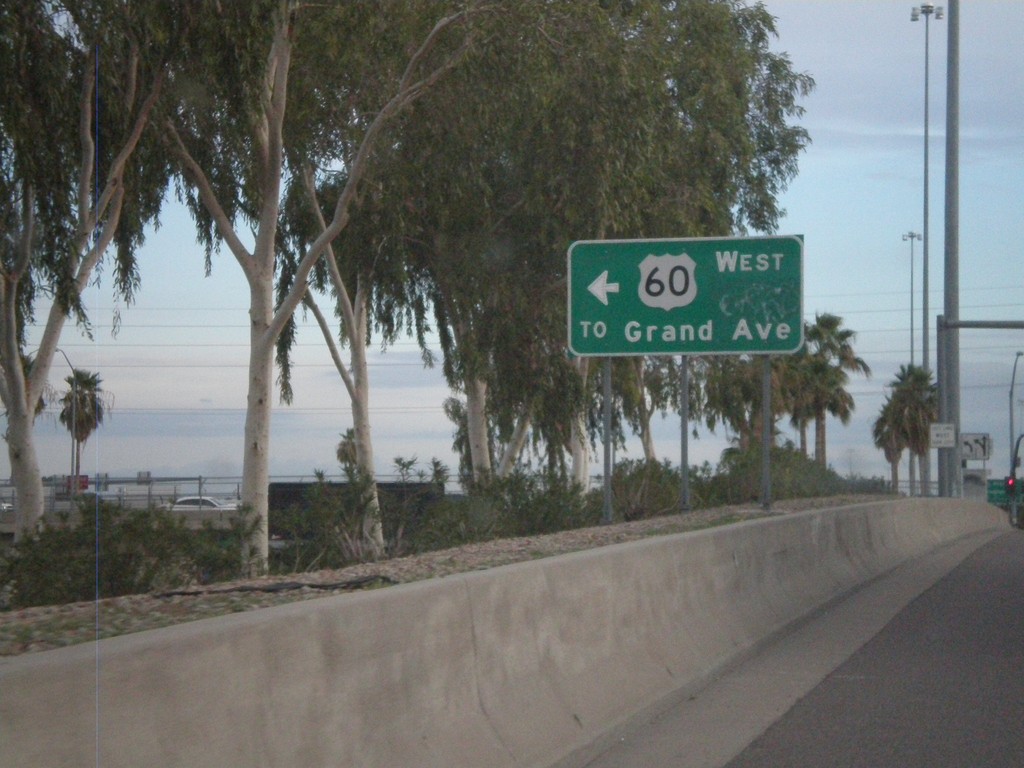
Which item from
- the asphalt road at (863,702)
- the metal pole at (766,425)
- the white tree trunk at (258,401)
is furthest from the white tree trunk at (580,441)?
the asphalt road at (863,702)

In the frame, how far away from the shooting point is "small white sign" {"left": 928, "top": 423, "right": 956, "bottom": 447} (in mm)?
36938

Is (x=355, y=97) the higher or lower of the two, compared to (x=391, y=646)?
higher

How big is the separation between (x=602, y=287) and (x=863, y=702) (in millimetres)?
7327

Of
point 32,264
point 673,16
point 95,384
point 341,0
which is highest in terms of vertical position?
point 673,16

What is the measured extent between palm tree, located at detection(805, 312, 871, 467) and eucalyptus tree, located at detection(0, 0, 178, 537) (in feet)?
161

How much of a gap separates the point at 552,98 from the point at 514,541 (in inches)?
442

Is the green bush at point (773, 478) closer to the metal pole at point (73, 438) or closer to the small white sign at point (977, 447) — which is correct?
the metal pole at point (73, 438)

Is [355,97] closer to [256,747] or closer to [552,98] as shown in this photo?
[552,98]

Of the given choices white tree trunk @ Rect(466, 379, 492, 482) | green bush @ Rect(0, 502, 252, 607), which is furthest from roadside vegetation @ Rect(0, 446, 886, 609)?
white tree trunk @ Rect(466, 379, 492, 482)

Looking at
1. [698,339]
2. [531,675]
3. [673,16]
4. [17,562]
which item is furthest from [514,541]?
[673,16]

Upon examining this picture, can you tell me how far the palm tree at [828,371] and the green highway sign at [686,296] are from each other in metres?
50.8

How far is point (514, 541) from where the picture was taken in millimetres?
12945

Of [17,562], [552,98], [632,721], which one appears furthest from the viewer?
[552,98]

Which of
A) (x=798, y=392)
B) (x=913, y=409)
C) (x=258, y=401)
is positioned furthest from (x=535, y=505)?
(x=913, y=409)
